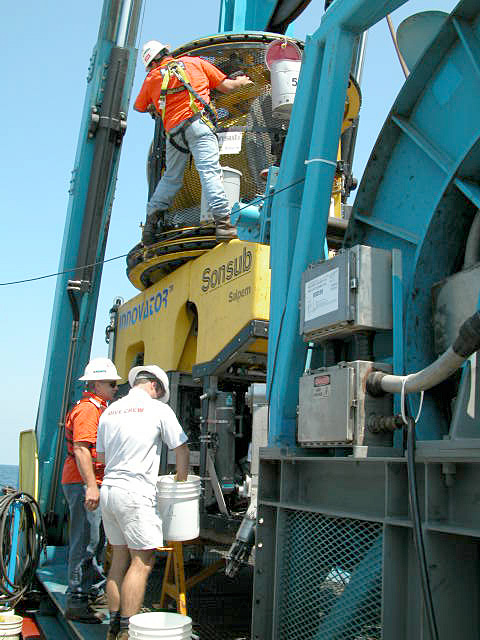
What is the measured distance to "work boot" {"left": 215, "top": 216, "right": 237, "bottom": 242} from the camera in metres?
5.95

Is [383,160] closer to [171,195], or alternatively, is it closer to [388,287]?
[388,287]

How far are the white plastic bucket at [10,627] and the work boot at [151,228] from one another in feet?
12.5

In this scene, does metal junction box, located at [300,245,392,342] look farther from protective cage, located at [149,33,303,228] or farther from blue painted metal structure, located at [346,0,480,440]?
protective cage, located at [149,33,303,228]

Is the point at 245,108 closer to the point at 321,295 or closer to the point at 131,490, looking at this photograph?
the point at 321,295

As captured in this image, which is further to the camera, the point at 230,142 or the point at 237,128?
the point at 237,128

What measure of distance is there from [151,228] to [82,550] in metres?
3.44

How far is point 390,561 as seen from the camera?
2.70m

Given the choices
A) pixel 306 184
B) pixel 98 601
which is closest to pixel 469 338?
pixel 306 184

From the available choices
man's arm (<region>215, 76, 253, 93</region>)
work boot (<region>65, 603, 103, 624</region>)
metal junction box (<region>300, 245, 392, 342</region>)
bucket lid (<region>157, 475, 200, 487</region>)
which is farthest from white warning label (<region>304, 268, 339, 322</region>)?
man's arm (<region>215, 76, 253, 93</region>)

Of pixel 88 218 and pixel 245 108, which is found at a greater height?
pixel 245 108

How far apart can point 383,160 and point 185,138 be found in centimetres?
290

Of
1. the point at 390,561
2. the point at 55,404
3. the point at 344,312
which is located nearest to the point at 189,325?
the point at 55,404

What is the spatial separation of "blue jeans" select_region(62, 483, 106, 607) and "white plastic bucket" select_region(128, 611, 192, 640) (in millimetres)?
1527

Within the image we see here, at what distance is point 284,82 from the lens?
19.2ft
